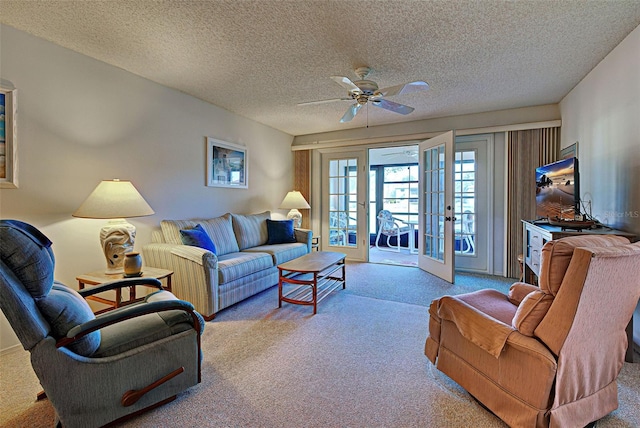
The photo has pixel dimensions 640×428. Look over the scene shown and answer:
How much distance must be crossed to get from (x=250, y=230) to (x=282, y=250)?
622mm

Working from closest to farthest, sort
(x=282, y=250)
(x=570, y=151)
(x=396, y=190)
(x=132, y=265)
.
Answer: (x=132, y=265), (x=570, y=151), (x=282, y=250), (x=396, y=190)

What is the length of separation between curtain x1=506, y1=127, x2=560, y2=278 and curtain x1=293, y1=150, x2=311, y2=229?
10.7 feet

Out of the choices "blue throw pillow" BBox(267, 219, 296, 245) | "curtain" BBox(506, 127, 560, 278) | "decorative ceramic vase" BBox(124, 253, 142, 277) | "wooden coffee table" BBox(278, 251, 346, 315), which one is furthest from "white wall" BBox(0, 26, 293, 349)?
"curtain" BBox(506, 127, 560, 278)

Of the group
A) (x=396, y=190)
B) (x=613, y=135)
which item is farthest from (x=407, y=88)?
(x=396, y=190)

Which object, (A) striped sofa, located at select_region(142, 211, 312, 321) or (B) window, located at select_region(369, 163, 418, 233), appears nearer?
(A) striped sofa, located at select_region(142, 211, 312, 321)

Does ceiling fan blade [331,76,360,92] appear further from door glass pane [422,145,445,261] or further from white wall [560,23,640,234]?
white wall [560,23,640,234]

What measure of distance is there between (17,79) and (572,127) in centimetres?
535

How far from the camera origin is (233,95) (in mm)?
3670

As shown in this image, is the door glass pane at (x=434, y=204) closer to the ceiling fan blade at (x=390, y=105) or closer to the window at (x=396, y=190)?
the ceiling fan blade at (x=390, y=105)

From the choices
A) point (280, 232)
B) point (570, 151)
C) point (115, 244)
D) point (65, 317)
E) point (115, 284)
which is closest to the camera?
point (65, 317)

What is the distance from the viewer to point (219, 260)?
322 centimetres

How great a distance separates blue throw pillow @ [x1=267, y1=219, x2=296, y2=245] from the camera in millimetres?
4383

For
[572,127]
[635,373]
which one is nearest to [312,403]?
[635,373]

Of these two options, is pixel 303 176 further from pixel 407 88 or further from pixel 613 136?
pixel 613 136
